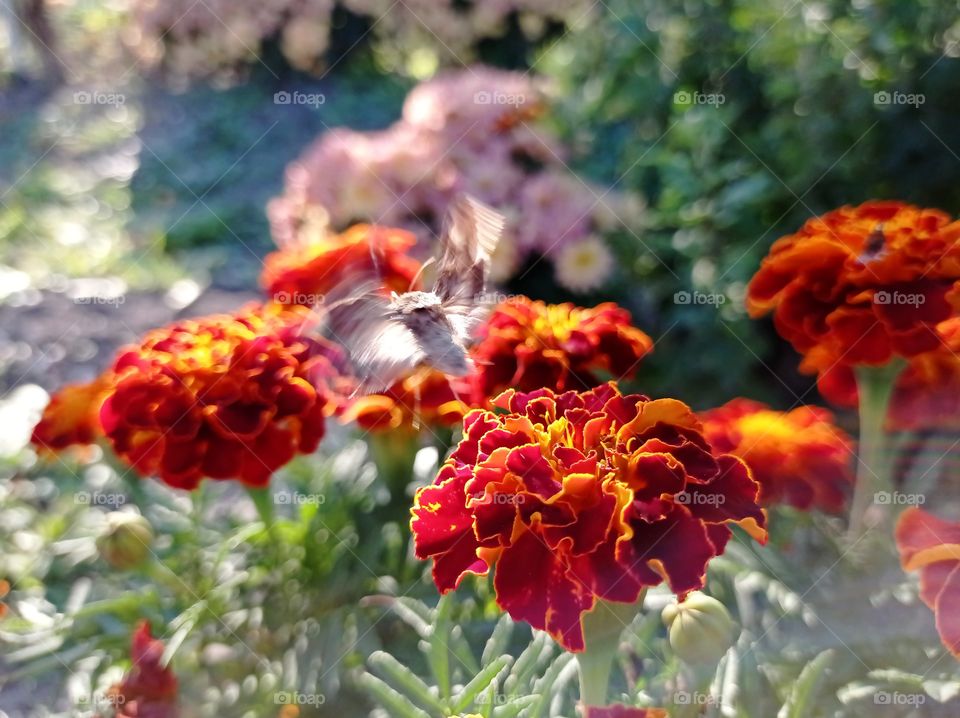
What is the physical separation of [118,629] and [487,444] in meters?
0.67

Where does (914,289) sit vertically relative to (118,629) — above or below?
above

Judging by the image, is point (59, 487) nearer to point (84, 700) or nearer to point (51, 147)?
point (84, 700)

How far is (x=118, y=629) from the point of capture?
1.11 meters

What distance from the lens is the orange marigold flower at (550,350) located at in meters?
0.94

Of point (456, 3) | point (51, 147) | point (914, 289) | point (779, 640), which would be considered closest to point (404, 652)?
point (779, 640)

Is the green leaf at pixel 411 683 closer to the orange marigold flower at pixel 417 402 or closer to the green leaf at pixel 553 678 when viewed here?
the green leaf at pixel 553 678

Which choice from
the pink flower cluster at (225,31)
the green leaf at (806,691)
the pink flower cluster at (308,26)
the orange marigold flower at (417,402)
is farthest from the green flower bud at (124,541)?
the pink flower cluster at (225,31)

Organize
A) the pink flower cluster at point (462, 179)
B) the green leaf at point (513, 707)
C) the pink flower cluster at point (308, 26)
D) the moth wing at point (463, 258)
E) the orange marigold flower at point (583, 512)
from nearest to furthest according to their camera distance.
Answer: the orange marigold flower at point (583, 512), the green leaf at point (513, 707), the moth wing at point (463, 258), the pink flower cluster at point (462, 179), the pink flower cluster at point (308, 26)

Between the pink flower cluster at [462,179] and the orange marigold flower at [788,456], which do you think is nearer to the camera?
the orange marigold flower at [788,456]

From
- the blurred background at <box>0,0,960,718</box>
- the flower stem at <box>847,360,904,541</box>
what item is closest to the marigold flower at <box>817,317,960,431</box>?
the flower stem at <box>847,360,904,541</box>

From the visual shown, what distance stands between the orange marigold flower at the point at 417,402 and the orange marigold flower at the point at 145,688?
32cm

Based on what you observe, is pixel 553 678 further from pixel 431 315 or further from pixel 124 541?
pixel 124 541

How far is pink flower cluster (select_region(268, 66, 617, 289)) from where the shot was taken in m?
1.84

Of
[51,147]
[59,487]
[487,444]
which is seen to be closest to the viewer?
[487,444]
